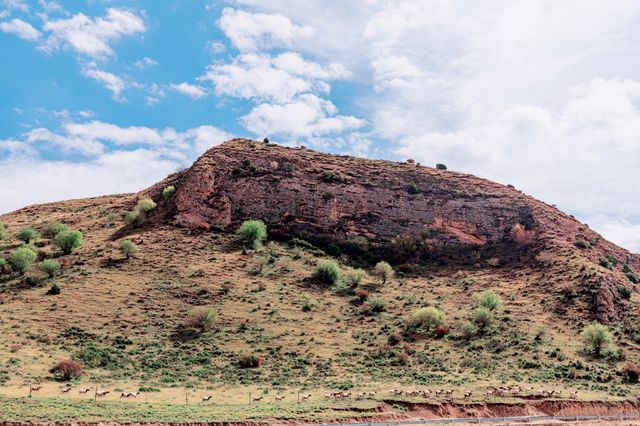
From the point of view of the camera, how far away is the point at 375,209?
74.9 meters

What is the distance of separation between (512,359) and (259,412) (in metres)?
25.7

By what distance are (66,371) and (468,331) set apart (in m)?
34.3

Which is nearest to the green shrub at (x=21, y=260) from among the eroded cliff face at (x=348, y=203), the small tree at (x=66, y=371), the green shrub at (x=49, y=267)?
the green shrub at (x=49, y=267)

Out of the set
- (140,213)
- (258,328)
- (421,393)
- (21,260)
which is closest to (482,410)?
(421,393)

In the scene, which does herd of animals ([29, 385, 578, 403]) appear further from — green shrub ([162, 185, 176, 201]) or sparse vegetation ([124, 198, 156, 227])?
green shrub ([162, 185, 176, 201])

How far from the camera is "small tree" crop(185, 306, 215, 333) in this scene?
48.9m

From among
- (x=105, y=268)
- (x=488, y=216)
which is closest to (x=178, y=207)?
(x=105, y=268)

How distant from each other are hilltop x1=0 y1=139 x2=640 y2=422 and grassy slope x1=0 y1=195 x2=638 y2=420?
195 mm

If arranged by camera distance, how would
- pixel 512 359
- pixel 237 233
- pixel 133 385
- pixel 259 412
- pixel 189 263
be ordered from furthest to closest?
pixel 237 233 < pixel 189 263 < pixel 512 359 < pixel 133 385 < pixel 259 412

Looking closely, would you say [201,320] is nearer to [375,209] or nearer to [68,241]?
[68,241]

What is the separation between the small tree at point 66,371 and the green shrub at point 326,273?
28.4m

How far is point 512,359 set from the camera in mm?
45875

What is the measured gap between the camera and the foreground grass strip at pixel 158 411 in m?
26.1

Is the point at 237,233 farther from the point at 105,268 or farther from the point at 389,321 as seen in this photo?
the point at 389,321
